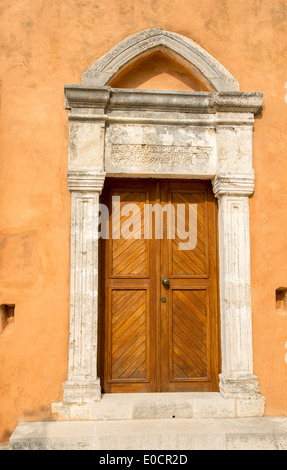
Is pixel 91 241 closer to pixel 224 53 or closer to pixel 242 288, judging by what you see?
pixel 242 288

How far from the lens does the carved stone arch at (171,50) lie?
3.91 metres

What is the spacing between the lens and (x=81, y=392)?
3617 millimetres

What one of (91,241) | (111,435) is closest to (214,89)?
(91,241)

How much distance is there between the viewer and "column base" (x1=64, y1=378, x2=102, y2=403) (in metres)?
3.60

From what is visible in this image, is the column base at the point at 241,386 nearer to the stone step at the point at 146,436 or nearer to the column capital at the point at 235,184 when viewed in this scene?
the stone step at the point at 146,436

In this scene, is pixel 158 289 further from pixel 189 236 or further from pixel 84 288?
pixel 84 288

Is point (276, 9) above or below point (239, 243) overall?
above

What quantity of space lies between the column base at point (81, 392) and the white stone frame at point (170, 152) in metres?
0.07

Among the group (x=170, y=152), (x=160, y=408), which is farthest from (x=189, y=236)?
(x=160, y=408)

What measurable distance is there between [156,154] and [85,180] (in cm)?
76

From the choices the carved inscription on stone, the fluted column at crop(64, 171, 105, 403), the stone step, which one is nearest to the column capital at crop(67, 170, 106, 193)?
the fluted column at crop(64, 171, 105, 403)

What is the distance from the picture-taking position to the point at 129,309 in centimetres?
398
